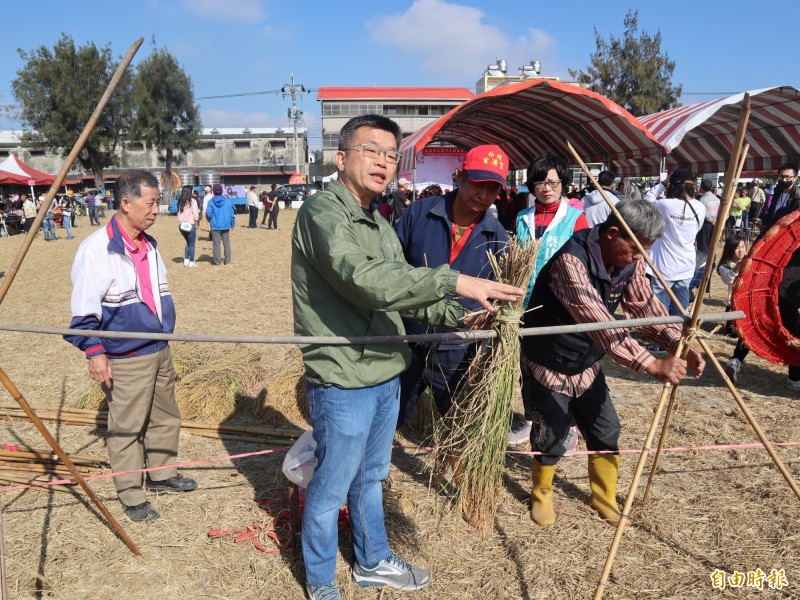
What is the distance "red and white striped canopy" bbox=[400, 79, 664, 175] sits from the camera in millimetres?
6541

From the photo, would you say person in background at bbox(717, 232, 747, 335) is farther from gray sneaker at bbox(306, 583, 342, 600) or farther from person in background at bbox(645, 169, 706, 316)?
gray sneaker at bbox(306, 583, 342, 600)

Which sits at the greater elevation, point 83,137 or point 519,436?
point 83,137

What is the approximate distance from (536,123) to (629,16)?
2416cm

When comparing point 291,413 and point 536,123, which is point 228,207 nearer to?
point 536,123

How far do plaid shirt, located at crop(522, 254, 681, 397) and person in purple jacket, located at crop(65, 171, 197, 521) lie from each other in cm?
197

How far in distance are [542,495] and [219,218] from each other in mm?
10276

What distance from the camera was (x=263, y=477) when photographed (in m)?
3.54

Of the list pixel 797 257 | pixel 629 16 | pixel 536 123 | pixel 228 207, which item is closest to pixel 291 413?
pixel 797 257

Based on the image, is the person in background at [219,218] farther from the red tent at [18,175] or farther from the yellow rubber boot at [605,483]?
the red tent at [18,175]

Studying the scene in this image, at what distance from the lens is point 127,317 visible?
9.49 ft

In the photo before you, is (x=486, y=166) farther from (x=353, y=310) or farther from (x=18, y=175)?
(x=18, y=175)

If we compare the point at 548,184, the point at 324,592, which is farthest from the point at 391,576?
the point at 548,184

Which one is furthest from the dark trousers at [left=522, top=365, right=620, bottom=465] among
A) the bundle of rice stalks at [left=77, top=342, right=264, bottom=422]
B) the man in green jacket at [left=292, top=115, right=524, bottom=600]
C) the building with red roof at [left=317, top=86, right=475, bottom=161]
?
the building with red roof at [left=317, top=86, right=475, bottom=161]

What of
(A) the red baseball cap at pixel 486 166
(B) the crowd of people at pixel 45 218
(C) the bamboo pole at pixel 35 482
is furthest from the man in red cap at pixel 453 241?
(B) the crowd of people at pixel 45 218
